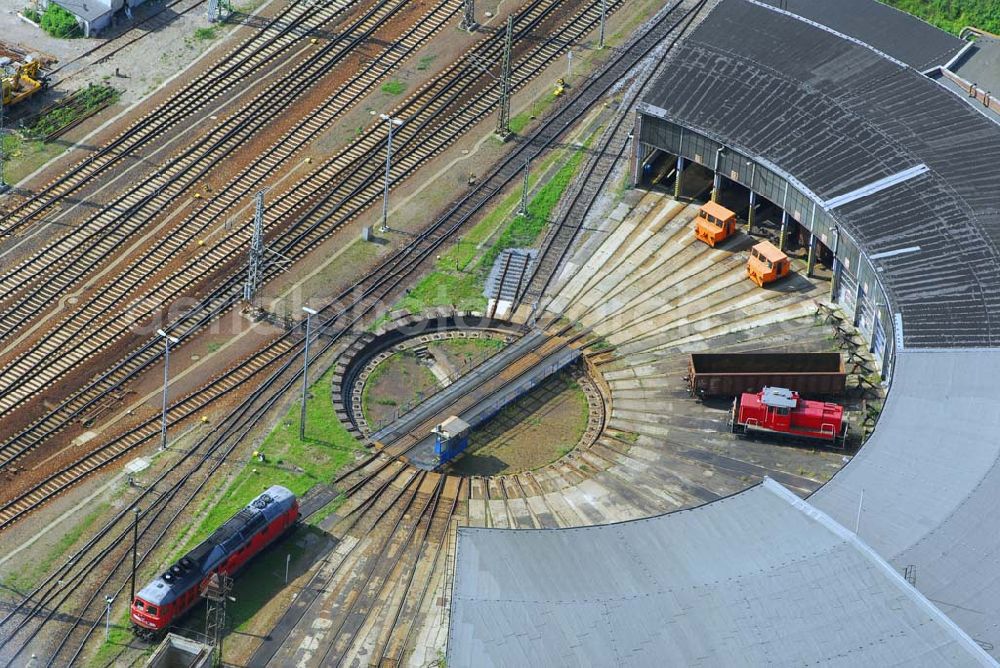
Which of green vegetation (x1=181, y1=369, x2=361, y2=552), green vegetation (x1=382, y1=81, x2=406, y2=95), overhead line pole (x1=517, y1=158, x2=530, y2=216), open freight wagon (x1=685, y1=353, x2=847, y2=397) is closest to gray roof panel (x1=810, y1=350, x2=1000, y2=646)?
open freight wagon (x1=685, y1=353, x2=847, y2=397)

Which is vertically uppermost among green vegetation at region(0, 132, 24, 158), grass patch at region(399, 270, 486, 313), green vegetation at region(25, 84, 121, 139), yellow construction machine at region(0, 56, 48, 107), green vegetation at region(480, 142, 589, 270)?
yellow construction machine at region(0, 56, 48, 107)

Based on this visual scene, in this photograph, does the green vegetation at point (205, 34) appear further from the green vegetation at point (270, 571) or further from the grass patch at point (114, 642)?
the grass patch at point (114, 642)

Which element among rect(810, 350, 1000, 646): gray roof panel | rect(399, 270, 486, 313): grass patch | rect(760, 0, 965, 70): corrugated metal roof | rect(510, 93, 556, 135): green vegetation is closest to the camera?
rect(810, 350, 1000, 646): gray roof panel

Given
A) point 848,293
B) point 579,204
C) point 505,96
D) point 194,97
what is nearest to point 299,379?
point 579,204

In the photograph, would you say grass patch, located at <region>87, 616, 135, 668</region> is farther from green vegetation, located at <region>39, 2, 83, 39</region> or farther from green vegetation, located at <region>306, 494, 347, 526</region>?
green vegetation, located at <region>39, 2, 83, 39</region>

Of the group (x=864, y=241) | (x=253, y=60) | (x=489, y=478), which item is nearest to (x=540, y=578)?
(x=489, y=478)

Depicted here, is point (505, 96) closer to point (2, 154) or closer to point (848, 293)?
point (848, 293)
